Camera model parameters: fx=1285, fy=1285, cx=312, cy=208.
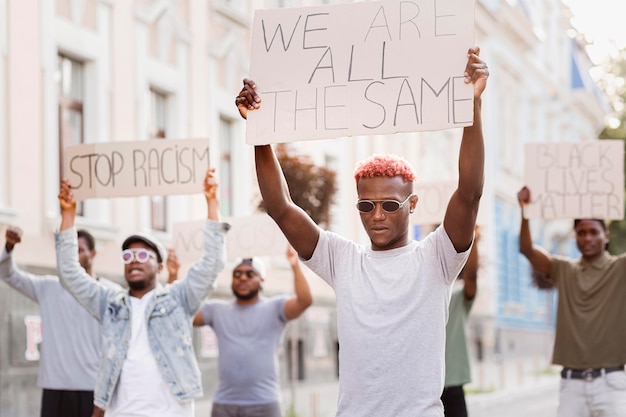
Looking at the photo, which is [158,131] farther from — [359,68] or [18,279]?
[359,68]

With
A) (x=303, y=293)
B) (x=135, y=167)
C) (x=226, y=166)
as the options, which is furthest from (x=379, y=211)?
(x=226, y=166)

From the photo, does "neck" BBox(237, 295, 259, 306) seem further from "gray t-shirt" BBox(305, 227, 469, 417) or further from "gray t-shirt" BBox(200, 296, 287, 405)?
"gray t-shirt" BBox(305, 227, 469, 417)

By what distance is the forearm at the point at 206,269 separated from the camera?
22.3ft

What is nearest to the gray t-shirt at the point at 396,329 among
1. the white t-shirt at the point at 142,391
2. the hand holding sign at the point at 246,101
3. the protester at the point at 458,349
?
the hand holding sign at the point at 246,101

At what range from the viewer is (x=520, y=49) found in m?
41.7

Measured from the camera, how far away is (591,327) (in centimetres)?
814

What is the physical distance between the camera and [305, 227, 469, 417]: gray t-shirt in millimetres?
4758

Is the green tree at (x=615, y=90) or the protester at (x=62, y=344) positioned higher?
the green tree at (x=615, y=90)

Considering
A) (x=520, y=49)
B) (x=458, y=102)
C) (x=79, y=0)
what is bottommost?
(x=458, y=102)

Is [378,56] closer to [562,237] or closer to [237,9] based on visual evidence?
[237,9]

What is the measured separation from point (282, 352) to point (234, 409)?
1162 cm

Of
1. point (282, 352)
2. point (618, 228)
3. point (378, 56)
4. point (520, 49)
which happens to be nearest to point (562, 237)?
point (618, 228)

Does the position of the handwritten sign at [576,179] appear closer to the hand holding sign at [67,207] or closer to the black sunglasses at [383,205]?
the hand holding sign at [67,207]

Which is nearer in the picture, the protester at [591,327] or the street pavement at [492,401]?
the protester at [591,327]
